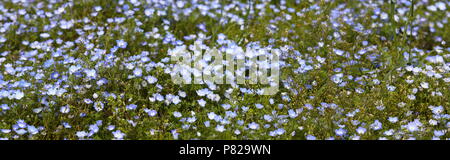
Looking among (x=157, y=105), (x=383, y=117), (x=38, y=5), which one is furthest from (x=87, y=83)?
(x=383, y=117)

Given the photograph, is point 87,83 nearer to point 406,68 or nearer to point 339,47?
point 339,47

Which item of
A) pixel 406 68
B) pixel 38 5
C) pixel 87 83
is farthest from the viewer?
pixel 38 5

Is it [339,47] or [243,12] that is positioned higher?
[243,12]

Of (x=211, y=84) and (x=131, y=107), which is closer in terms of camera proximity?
(x=131, y=107)

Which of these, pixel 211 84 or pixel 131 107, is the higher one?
pixel 211 84
